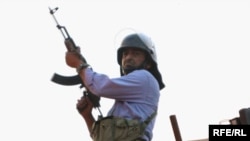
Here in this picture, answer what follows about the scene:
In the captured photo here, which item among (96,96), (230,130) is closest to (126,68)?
(96,96)

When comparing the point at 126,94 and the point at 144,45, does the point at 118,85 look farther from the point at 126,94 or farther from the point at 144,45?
the point at 144,45

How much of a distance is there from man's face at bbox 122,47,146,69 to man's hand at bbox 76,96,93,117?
0.45m

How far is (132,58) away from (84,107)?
0.63m

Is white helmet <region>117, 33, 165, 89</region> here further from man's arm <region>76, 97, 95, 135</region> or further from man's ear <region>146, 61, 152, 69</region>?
man's arm <region>76, 97, 95, 135</region>

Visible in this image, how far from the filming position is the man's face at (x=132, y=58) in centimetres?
425

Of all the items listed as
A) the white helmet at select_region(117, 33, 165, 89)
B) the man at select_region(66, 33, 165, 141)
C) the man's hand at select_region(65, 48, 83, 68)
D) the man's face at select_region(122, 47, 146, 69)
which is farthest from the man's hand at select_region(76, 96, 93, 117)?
the white helmet at select_region(117, 33, 165, 89)

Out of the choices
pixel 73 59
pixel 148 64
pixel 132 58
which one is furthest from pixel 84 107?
pixel 148 64

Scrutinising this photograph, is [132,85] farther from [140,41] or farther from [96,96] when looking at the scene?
[140,41]

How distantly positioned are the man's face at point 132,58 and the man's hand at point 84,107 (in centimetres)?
45

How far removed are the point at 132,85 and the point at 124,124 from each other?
1.12 ft

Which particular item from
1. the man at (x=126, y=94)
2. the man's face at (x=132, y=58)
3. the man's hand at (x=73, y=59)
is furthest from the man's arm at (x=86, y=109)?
the man's face at (x=132, y=58)

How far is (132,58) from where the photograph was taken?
4.35 m

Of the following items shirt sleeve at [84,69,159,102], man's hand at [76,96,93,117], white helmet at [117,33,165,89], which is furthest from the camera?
white helmet at [117,33,165,89]

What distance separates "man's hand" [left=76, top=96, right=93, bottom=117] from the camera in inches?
166
